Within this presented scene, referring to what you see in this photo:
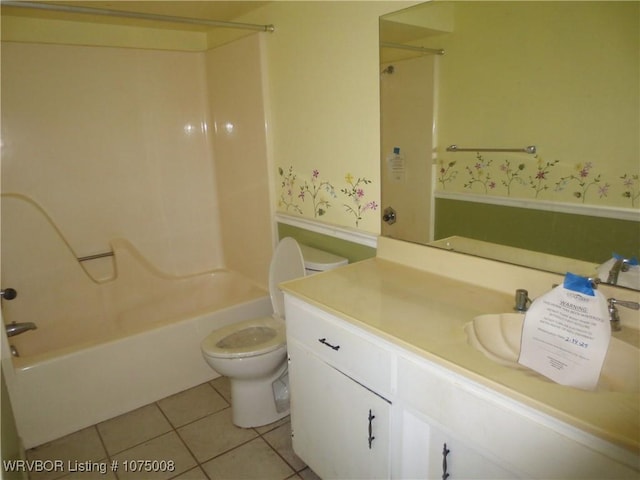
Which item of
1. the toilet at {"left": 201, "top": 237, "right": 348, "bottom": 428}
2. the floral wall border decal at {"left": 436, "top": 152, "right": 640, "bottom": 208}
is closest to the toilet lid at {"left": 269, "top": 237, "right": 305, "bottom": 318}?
the toilet at {"left": 201, "top": 237, "right": 348, "bottom": 428}

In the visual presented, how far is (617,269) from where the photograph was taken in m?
1.19

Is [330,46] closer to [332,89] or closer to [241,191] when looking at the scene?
[332,89]

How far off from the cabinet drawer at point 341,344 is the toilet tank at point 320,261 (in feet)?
1.35

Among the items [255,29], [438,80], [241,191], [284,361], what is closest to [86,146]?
[241,191]

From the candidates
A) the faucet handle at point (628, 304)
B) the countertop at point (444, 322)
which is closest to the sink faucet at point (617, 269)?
the faucet handle at point (628, 304)

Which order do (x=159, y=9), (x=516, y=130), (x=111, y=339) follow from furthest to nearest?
(x=159, y=9), (x=111, y=339), (x=516, y=130)

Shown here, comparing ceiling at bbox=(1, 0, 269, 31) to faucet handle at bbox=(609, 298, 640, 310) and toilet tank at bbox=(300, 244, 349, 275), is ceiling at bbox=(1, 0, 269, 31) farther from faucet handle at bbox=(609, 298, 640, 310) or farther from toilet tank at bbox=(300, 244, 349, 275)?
faucet handle at bbox=(609, 298, 640, 310)

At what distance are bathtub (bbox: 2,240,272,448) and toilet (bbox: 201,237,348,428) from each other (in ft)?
1.22

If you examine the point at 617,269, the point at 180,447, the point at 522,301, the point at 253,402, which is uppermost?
the point at 617,269

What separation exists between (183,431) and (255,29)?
206cm

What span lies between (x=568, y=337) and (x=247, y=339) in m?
1.47

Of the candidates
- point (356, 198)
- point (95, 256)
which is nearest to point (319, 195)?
point (356, 198)

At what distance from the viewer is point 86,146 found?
2635 mm

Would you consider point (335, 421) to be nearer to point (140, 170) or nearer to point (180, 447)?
point (180, 447)
